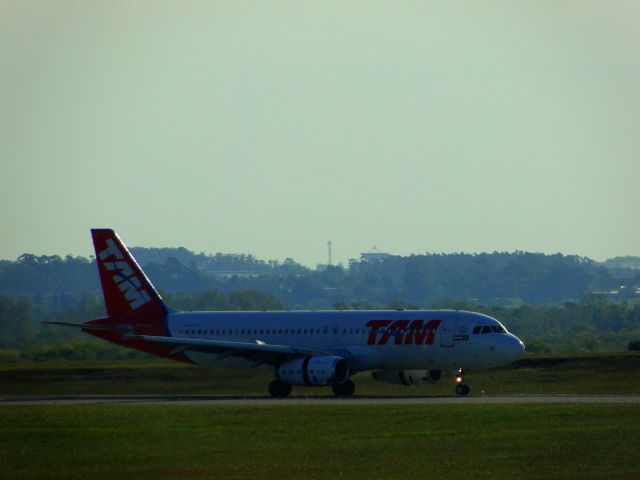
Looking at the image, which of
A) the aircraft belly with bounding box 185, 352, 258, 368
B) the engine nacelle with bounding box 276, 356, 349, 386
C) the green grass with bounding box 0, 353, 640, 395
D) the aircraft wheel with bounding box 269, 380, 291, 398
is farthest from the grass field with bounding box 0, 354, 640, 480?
the green grass with bounding box 0, 353, 640, 395

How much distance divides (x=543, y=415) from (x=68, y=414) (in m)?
14.7

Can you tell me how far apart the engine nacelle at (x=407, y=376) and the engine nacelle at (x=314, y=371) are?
7.96 ft

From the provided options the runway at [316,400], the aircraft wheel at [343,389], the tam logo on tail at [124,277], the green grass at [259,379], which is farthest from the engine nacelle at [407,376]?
the tam logo on tail at [124,277]

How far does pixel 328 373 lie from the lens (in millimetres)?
59812

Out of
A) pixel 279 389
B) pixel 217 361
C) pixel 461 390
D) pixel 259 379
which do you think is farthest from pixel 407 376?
pixel 259 379

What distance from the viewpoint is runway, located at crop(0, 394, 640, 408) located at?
2064 inches

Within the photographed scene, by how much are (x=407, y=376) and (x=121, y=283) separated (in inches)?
552

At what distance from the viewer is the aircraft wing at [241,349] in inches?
2425

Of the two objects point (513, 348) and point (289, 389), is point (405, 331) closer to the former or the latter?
point (513, 348)

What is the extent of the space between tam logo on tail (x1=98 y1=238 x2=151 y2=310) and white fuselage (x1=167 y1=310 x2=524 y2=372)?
351cm

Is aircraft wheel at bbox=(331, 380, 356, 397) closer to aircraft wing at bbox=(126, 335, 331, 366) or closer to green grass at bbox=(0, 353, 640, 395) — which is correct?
aircraft wing at bbox=(126, 335, 331, 366)

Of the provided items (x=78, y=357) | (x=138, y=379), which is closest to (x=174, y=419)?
(x=138, y=379)

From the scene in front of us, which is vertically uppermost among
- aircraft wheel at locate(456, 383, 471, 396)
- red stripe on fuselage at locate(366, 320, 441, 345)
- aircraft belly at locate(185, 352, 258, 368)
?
A: red stripe on fuselage at locate(366, 320, 441, 345)

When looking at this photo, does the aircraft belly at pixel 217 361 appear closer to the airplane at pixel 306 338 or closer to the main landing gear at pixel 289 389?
the airplane at pixel 306 338
